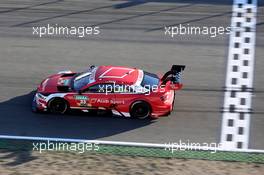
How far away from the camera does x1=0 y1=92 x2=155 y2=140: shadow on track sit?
562 inches

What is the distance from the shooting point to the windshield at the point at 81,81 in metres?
14.9

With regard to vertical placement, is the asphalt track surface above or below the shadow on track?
above

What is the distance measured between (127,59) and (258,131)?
18.6 ft

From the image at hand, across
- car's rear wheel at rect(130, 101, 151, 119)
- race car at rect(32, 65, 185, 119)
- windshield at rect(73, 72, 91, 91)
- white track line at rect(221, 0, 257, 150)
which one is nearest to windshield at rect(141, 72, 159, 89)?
race car at rect(32, 65, 185, 119)

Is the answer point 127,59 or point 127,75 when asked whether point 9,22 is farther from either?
point 127,75

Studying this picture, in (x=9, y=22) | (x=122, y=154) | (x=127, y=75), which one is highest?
(x=9, y=22)

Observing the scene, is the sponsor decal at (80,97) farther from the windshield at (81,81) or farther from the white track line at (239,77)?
the white track line at (239,77)

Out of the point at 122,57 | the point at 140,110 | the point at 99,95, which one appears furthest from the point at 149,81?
the point at 122,57

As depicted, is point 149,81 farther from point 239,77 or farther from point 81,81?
point 239,77

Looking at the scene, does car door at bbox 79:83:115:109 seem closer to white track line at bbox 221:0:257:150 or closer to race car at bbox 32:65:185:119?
race car at bbox 32:65:185:119

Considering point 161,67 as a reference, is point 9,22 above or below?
above

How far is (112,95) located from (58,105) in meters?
1.42

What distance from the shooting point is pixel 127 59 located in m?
18.7

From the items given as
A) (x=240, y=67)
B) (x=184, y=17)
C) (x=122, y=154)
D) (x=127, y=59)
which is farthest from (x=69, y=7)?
(x=122, y=154)
